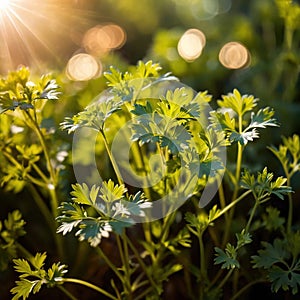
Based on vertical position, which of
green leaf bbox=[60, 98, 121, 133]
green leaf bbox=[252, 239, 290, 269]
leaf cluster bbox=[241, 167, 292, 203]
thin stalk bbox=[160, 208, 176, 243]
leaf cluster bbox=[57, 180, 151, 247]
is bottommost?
green leaf bbox=[252, 239, 290, 269]

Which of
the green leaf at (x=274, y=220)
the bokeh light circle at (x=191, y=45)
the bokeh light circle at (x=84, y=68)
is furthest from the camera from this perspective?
the bokeh light circle at (x=191, y=45)

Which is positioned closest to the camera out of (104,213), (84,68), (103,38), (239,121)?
(104,213)

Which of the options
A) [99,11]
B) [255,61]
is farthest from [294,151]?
[99,11]

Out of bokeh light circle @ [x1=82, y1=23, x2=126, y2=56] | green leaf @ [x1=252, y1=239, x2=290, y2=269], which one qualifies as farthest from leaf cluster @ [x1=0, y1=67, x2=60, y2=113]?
bokeh light circle @ [x1=82, y1=23, x2=126, y2=56]

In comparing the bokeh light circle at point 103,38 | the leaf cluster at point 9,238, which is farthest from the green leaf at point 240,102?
the bokeh light circle at point 103,38

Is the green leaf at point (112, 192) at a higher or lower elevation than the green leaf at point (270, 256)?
higher

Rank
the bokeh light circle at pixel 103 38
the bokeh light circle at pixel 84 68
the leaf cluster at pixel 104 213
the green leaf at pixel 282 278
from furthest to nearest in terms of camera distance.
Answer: the bokeh light circle at pixel 103 38, the bokeh light circle at pixel 84 68, the green leaf at pixel 282 278, the leaf cluster at pixel 104 213

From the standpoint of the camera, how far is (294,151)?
0.88 meters

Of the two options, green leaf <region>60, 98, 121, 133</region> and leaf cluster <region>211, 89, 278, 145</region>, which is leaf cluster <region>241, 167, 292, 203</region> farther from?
green leaf <region>60, 98, 121, 133</region>

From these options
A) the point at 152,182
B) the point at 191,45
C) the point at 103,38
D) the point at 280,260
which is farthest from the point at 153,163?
the point at 103,38

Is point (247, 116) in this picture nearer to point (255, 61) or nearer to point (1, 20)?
point (255, 61)

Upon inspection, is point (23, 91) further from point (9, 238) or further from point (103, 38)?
point (103, 38)

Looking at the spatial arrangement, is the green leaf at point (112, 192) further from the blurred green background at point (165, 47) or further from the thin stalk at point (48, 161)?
the blurred green background at point (165, 47)

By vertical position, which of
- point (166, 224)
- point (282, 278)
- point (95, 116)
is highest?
point (95, 116)
